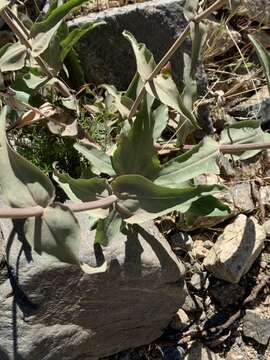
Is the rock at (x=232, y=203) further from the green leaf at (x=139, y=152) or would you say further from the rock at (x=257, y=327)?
the green leaf at (x=139, y=152)

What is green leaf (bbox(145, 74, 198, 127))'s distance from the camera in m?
1.88

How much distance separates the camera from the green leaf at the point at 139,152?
1999 mm

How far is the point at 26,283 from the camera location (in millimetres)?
2002

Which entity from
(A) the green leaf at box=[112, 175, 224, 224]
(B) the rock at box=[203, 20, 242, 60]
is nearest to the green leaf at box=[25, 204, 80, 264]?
(A) the green leaf at box=[112, 175, 224, 224]

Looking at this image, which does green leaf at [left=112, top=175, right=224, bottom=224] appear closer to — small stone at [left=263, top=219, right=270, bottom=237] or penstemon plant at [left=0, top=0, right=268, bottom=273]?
penstemon plant at [left=0, top=0, right=268, bottom=273]

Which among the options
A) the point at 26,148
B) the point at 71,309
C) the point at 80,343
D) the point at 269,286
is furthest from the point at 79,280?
the point at 269,286

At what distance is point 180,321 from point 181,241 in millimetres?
337

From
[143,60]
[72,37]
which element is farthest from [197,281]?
[72,37]

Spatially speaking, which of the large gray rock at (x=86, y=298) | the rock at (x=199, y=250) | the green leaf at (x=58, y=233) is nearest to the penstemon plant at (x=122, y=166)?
the green leaf at (x=58, y=233)

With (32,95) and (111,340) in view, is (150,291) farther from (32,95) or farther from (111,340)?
(32,95)

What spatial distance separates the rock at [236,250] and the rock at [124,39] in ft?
2.37

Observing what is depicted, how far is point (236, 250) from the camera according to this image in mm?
2439

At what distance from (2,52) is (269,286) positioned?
1482mm

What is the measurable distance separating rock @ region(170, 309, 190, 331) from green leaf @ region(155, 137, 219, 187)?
71cm
